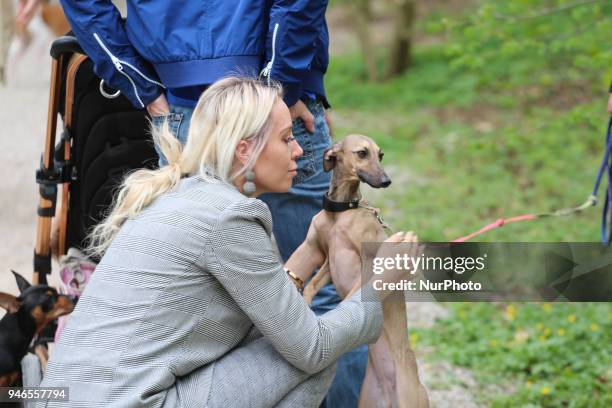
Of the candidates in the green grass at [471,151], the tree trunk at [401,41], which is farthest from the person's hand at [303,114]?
the tree trunk at [401,41]

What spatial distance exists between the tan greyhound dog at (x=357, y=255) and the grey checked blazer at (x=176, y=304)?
266 millimetres

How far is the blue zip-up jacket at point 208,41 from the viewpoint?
2924mm

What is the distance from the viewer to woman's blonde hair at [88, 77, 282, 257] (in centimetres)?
258

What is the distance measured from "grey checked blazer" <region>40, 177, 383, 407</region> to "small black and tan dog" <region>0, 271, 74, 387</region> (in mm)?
963

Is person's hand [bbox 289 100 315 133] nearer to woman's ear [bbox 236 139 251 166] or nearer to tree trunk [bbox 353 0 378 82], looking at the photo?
woman's ear [bbox 236 139 251 166]

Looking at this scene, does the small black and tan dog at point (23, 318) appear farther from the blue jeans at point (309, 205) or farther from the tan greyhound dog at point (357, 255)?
the tan greyhound dog at point (357, 255)

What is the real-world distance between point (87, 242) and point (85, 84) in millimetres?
729

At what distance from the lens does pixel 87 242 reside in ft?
12.9

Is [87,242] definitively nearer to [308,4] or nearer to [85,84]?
[85,84]

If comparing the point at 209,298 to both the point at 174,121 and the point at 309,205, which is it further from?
the point at 174,121

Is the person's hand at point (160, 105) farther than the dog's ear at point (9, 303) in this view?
No

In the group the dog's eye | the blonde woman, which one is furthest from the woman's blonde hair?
the dog's eye

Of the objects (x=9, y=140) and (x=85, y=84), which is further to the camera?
(x=9, y=140)

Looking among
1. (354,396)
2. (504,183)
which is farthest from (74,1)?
(504,183)
